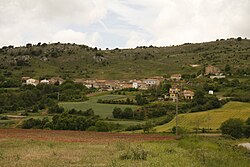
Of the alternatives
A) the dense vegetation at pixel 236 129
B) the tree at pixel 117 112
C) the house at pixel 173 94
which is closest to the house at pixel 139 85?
the house at pixel 173 94

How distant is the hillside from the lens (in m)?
→ 155

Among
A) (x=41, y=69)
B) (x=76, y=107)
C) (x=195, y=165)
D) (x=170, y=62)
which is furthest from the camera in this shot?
(x=170, y=62)

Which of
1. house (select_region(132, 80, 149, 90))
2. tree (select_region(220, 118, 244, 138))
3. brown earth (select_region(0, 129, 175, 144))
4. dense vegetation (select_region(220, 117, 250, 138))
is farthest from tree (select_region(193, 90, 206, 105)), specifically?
brown earth (select_region(0, 129, 175, 144))

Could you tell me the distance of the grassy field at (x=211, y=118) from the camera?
203 ft

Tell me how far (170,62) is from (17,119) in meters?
115

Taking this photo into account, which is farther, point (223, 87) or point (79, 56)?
point (79, 56)

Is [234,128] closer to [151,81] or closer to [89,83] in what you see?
[151,81]

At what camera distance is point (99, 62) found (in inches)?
7141

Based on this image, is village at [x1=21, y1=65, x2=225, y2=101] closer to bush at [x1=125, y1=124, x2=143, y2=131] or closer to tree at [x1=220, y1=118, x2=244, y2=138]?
bush at [x1=125, y1=124, x2=143, y2=131]

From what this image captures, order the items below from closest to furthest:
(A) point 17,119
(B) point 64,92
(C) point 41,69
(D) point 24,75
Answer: (A) point 17,119 → (B) point 64,92 → (D) point 24,75 → (C) point 41,69

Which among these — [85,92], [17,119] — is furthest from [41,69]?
[17,119]

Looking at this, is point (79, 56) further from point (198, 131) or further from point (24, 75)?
point (198, 131)

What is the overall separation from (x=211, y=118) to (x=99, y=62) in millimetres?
119413

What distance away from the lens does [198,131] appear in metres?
55.7
